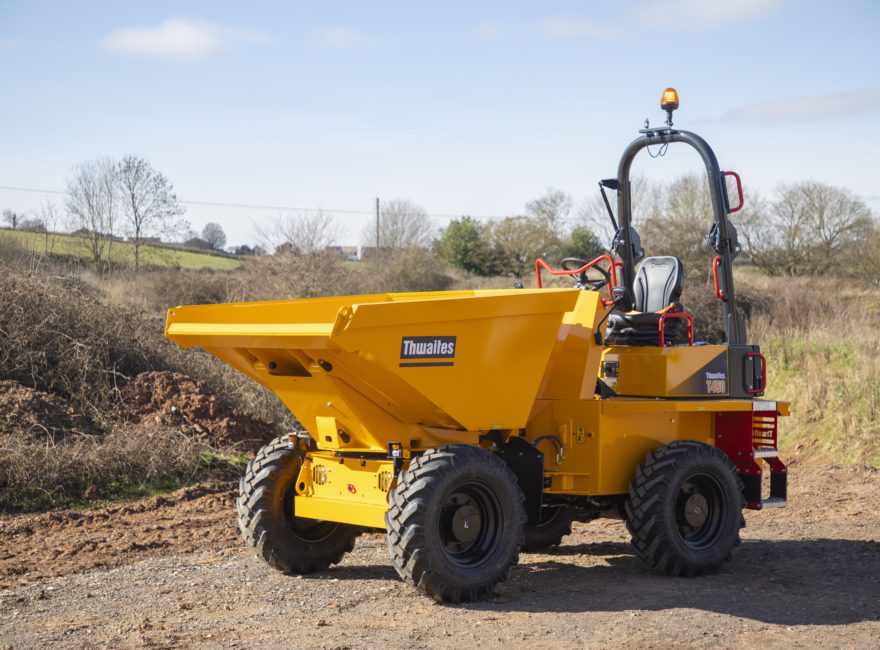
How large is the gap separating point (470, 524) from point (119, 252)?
2076 centimetres

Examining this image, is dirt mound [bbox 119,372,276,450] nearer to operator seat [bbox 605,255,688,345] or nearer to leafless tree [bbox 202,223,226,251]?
operator seat [bbox 605,255,688,345]

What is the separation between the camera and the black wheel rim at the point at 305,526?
6.84 meters

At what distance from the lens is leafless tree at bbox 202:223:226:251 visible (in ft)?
138

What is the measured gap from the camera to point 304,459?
679 cm

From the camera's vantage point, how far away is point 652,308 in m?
7.71

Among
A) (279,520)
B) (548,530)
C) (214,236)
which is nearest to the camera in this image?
(279,520)

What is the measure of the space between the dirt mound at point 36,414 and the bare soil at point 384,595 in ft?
5.44

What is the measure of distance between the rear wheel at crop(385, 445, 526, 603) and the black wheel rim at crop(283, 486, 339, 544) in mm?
1141

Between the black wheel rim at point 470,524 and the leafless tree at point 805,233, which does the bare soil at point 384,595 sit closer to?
the black wheel rim at point 470,524

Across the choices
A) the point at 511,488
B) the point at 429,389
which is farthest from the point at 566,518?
the point at 429,389

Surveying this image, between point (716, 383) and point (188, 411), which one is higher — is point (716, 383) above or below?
above

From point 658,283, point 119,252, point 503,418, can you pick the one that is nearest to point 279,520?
point 503,418

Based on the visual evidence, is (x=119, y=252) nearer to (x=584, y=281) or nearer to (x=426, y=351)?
(x=584, y=281)

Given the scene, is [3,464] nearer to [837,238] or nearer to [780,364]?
[780,364]
